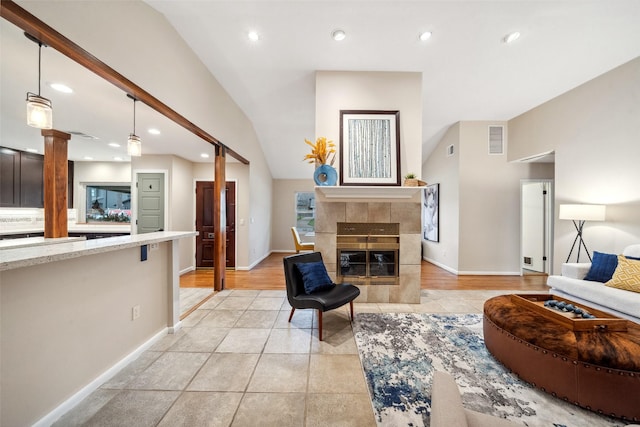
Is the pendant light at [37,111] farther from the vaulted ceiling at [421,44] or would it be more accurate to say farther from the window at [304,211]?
the window at [304,211]

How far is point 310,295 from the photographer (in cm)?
253

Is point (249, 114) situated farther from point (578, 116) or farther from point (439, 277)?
point (578, 116)

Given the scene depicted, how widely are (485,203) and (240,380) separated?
207 inches

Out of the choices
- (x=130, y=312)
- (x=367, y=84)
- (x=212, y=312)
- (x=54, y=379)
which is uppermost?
(x=367, y=84)

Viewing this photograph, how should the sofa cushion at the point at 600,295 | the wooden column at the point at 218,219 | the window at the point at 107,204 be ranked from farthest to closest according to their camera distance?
the window at the point at 107,204 < the wooden column at the point at 218,219 < the sofa cushion at the point at 600,295

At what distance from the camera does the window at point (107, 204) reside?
5.42m

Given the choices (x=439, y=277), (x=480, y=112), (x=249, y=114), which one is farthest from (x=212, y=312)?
(x=480, y=112)

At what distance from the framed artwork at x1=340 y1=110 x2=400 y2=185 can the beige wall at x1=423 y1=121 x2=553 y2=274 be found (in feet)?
7.73

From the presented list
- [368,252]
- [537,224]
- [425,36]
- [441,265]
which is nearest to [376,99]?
[425,36]

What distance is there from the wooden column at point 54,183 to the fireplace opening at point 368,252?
11.7 feet

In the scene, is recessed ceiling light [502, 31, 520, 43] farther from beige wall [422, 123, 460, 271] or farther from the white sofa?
the white sofa

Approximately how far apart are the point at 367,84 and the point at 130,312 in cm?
393

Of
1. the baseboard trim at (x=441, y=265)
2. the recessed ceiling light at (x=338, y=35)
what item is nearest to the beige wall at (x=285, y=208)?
the baseboard trim at (x=441, y=265)

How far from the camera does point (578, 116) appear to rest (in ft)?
11.7
